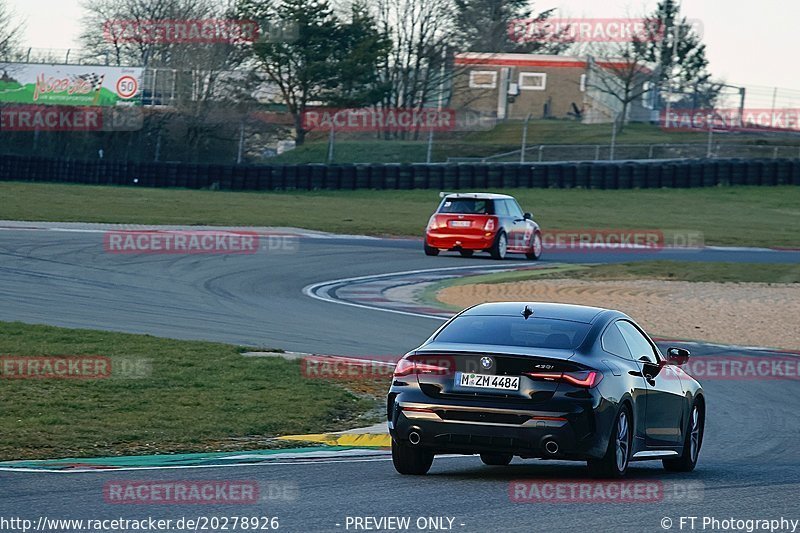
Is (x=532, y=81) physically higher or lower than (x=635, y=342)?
higher

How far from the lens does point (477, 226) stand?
29.0 metres

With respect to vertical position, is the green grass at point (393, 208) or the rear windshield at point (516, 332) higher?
the rear windshield at point (516, 332)

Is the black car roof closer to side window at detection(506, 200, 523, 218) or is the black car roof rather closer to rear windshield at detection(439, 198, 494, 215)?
rear windshield at detection(439, 198, 494, 215)

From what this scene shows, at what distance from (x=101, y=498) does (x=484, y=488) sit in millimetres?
2375

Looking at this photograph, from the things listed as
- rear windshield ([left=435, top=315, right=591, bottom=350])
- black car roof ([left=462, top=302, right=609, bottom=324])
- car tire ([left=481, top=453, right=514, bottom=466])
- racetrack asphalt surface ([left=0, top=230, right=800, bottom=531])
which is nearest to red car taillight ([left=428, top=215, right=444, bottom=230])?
racetrack asphalt surface ([left=0, top=230, right=800, bottom=531])

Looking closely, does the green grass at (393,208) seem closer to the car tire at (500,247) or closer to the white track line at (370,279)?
the car tire at (500,247)

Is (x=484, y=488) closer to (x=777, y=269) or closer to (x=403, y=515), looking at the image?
(x=403, y=515)

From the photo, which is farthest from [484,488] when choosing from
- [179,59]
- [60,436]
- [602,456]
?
[179,59]

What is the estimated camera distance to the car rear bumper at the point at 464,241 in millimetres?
29016

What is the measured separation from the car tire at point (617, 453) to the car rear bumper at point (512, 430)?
114 mm

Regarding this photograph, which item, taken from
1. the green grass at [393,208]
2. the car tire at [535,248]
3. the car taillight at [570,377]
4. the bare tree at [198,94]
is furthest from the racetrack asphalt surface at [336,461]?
the bare tree at [198,94]

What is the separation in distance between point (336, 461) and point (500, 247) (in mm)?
20051

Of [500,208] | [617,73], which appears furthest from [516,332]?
[617,73]

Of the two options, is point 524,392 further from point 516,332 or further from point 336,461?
point 336,461
